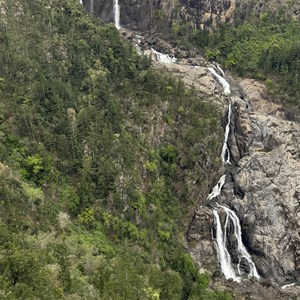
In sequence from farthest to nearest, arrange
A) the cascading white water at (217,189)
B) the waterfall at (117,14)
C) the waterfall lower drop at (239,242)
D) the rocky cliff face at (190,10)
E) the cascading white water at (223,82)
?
1. the waterfall at (117,14)
2. the rocky cliff face at (190,10)
3. the cascading white water at (223,82)
4. the cascading white water at (217,189)
5. the waterfall lower drop at (239,242)

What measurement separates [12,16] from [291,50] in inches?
1860

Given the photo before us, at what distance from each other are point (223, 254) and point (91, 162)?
68.3 ft

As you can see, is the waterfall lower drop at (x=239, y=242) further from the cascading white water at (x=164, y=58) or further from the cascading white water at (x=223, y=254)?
the cascading white water at (x=164, y=58)

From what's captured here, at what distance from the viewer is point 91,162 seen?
1588 inches

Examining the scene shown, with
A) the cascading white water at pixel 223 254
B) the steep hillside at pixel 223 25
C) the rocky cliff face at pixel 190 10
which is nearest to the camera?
the cascading white water at pixel 223 254

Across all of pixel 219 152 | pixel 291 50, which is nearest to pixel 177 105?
pixel 219 152

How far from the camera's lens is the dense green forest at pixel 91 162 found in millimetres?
26953

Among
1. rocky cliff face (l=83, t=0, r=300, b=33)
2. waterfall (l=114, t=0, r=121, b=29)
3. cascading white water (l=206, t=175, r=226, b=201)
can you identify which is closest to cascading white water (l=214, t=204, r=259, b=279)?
cascading white water (l=206, t=175, r=226, b=201)

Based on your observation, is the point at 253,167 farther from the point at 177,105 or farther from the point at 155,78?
the point at 155,78

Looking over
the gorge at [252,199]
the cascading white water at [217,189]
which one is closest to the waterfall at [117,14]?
the gorge at [252,199]

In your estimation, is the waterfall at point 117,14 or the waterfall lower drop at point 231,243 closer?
the waterfall lower drop at point 231,243

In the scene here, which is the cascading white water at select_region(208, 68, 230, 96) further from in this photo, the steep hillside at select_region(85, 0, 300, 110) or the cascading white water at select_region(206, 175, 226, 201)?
the cascading white water at select_region(206, 175, 226, 201)

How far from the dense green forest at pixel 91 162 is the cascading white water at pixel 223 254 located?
441 cm

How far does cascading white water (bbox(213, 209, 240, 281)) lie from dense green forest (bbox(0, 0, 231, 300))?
14.5ft
